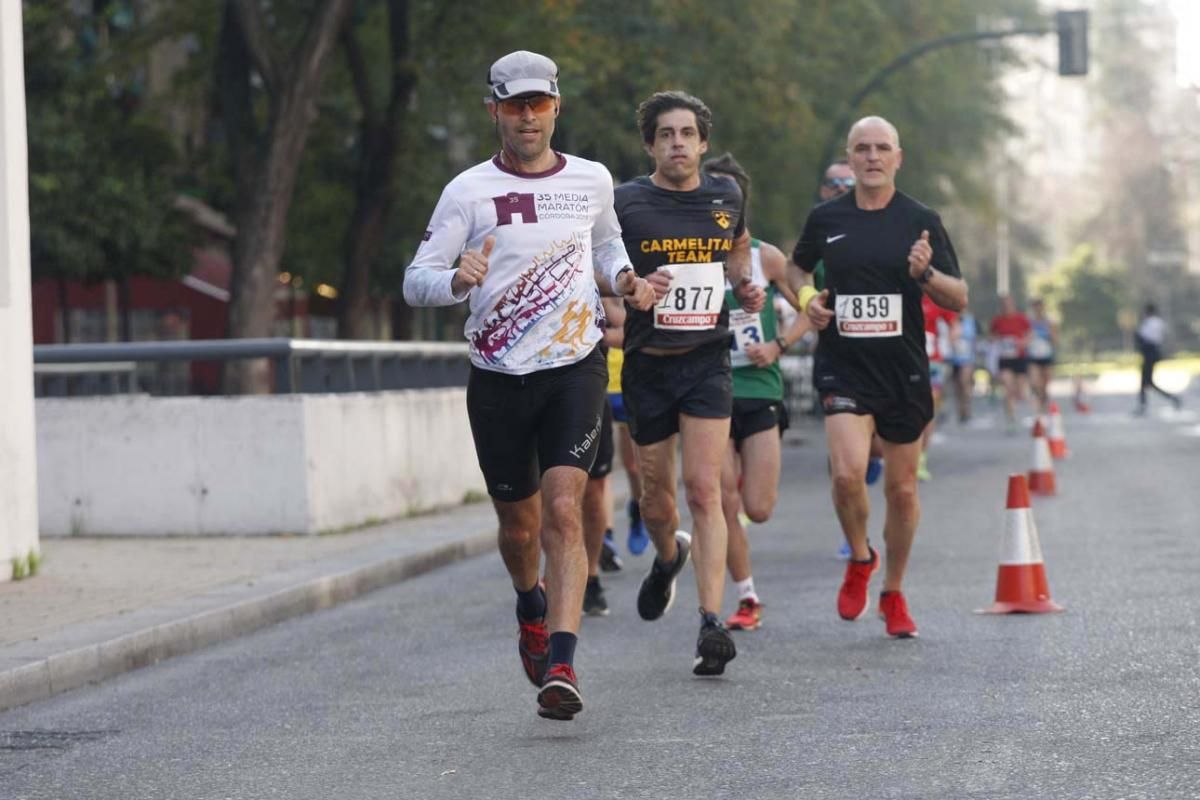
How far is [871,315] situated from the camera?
967cm

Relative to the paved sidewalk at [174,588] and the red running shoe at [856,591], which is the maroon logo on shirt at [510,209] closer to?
the paved sidewalk at [174,588]

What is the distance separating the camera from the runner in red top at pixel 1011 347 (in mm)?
32250

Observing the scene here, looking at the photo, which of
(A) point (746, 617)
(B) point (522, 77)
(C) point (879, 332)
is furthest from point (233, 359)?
(B) point (522, 77)

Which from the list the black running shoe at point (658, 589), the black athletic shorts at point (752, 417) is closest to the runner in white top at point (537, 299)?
the black running shoe at point (658, 589)

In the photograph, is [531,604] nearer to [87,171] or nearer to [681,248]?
[681,248]

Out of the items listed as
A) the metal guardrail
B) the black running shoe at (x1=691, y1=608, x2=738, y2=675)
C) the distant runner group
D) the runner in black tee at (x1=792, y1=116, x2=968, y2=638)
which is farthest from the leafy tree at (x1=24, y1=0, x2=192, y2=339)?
the black running shoe at (x1=691, y1=608, x2=738, y2=675)

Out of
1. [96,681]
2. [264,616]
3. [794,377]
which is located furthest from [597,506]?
[794,377]

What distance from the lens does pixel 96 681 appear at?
9.46m

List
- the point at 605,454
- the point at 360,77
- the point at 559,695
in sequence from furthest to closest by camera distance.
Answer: the point at 360,77
the point at 605,454
the point at 559,695

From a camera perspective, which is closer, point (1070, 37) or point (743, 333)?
point (743, 333)

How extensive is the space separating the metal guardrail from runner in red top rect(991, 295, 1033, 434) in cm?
1610

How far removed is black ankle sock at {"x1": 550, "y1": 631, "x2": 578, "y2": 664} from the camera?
7.42 m

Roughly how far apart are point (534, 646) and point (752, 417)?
2.93m

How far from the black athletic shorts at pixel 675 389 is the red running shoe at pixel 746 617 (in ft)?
4.25
